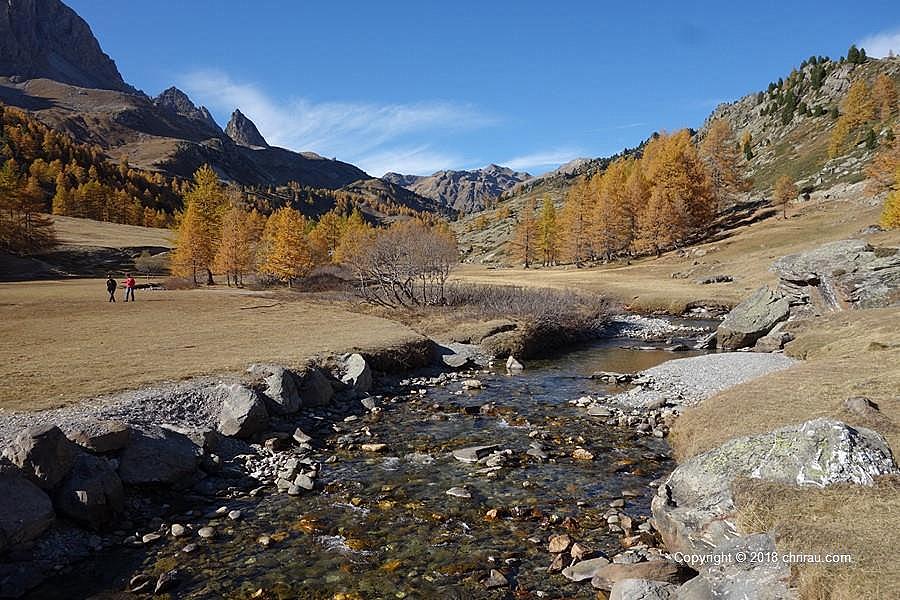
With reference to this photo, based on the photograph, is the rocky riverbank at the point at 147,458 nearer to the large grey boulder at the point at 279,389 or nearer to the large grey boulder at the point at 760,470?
the large grey boulder at the point at 279,389

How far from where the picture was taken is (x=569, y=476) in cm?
1474

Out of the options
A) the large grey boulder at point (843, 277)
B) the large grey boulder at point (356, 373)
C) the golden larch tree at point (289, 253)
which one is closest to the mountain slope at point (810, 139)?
the large grey boulder at point (843, 277)

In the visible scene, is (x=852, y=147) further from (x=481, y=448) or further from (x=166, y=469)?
(x=166, y=469)

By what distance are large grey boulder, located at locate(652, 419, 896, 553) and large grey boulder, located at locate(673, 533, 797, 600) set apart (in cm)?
129

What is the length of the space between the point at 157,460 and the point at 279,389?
6610 mm

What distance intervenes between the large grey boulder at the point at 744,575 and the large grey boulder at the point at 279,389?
15701mm

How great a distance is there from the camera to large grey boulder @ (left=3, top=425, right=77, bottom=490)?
37.3 ft

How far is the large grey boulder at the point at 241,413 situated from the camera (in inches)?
687

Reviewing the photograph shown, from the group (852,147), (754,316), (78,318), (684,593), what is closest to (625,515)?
(684,593)

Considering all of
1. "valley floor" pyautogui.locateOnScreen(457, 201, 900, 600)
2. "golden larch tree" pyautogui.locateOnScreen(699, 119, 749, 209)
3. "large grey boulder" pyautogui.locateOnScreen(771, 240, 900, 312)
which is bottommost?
"valley floor" pyautogui.locateOnScreen(457, 201, 900, 600)

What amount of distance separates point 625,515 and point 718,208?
106946mm

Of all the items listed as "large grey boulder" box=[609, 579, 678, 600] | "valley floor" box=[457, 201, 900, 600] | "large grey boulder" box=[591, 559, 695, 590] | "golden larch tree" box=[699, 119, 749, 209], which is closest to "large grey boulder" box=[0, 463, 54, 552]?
"large grey boulder" box=[591, 559, 695, 590]

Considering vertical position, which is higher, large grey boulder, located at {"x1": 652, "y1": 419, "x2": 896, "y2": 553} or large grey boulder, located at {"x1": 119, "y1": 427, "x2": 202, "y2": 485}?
large grey boulder, located at {"x1": 652, "y1": 419, "x2": 896, "y2": 553}

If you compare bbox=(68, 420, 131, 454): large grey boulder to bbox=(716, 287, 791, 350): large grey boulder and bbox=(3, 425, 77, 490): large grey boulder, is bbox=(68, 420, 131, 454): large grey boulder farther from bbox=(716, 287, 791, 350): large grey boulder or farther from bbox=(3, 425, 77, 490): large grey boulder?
bbox=(716, 287, 791, 350): large grey boulder
